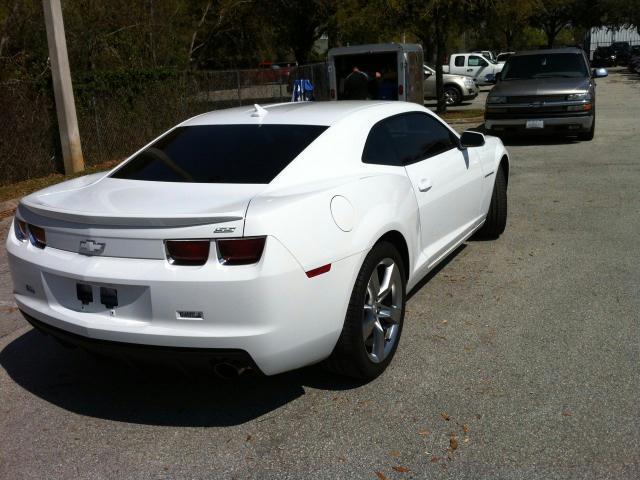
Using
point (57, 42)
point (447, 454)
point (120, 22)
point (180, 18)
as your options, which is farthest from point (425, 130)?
point (180, 18)

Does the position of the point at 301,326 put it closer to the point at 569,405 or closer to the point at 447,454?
the point at 447,454

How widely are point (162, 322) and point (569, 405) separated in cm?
210

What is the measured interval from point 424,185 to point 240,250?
187 cm

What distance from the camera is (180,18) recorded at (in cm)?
2356

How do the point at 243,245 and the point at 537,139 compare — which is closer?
the point at 243,245

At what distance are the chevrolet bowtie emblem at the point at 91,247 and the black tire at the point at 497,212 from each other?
4120 millimetres

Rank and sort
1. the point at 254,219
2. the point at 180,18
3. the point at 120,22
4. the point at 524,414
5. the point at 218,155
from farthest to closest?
the point at 180,18 < the point at 120,22 < the point at 218,155 < the point at 524,414 < the point at 254,219

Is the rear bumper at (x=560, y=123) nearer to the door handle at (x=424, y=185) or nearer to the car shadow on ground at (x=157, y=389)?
the door handle at (x=424, y=185)

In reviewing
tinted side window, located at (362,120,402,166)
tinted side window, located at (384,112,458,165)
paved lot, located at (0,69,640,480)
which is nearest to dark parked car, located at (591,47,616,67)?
tinted side window, located at (384,112,458,165)

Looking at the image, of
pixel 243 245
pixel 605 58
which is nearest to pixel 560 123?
pixel 243 245

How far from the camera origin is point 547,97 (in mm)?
13055

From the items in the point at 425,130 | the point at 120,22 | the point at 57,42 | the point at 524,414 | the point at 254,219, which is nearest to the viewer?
the point at 254,219

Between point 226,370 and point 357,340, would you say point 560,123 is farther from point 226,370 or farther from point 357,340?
point 226,370

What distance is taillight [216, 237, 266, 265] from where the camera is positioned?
10.5 feet
